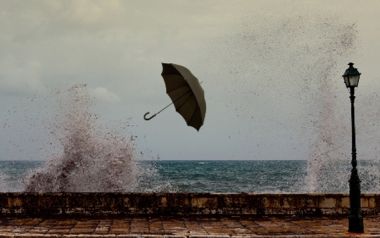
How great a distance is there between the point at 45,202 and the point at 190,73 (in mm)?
3900

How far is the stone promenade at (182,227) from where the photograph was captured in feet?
25.1

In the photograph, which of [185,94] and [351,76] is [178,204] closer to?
[185,94]

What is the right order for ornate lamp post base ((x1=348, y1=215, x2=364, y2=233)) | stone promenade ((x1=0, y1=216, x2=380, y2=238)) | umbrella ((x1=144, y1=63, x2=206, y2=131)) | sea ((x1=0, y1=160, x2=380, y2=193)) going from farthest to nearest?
sea ((x1=0, y1=160, x2=380, y2=193)) < umbrella ((x1=144, y1=63, x2=206, y2=131)) < ornate lamp post base ((x1=348, y1=215, x2=364, y2=233)) < stone promenade ((x1=0, y1=216, x2=380, y2=238))

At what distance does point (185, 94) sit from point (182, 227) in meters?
2.34

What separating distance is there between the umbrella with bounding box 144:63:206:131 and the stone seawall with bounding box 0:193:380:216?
2.07m

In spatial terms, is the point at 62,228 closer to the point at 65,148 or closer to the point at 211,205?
the point at 211,205

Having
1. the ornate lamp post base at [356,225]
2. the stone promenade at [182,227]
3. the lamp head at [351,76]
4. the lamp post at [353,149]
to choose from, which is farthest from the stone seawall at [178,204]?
the lamp head at [351,76]

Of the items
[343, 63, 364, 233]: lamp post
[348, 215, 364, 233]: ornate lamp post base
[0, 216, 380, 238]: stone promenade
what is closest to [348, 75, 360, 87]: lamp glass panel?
[343, 63, 364, 233]: lamp post

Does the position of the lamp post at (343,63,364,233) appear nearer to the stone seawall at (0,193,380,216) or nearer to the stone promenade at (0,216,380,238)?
the stone promenade at (0,216,380,238)

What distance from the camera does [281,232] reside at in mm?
8109

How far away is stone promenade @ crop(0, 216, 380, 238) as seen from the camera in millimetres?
7660

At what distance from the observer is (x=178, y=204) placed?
999 centimetres

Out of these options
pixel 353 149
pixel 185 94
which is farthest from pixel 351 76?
pixel 185 94

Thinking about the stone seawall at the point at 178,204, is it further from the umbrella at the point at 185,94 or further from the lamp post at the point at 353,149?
the umbrella at the point at 185,94
